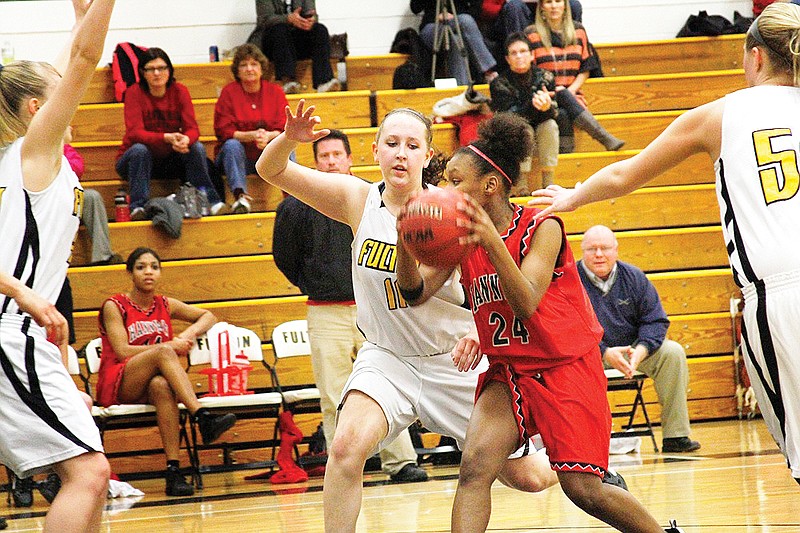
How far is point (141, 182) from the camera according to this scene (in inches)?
344

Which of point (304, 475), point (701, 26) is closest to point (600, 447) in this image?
point (304, 475)

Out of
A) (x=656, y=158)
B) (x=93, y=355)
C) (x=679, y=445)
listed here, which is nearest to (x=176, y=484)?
(x=93, y=355)

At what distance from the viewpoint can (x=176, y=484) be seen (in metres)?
6.68

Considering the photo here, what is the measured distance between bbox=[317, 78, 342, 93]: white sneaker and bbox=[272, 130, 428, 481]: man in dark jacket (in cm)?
346

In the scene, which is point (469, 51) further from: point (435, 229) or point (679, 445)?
point (435, 229)

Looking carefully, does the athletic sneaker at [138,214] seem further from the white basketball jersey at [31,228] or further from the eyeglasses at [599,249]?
the white basketball jersey at [31,228]

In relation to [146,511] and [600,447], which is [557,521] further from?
[146,511]

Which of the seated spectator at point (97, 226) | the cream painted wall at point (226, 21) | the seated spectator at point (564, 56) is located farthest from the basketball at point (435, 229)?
the cream painted wall at point (226, 21)

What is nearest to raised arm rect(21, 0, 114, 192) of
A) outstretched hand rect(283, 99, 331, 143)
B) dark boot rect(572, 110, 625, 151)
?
outstretched hand rect(283, 99, 331, 143)

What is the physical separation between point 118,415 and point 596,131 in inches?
195

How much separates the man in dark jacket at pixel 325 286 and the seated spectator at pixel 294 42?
11.4ft

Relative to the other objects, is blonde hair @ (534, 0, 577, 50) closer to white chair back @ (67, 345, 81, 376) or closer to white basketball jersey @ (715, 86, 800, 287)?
white chair back @ (67, 345, 81, 376)

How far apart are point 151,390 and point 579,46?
207 inches

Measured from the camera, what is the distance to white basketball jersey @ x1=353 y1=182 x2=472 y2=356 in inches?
150
